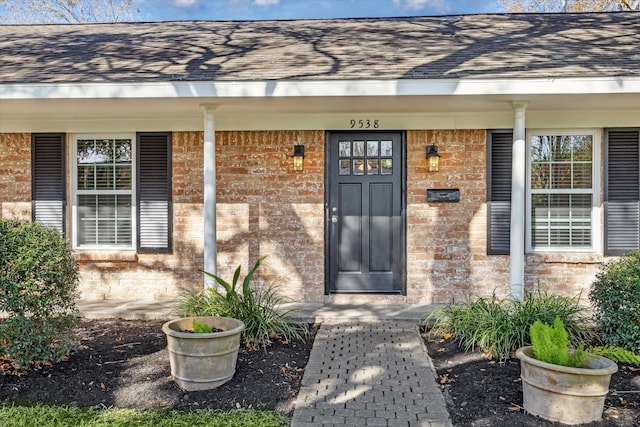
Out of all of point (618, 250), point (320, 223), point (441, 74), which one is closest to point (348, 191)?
point (320, 223)

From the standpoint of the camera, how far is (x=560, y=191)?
5.98m

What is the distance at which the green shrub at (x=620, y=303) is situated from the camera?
3.82 m

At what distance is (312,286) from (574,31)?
4.78 metres

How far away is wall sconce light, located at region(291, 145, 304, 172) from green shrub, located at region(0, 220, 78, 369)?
2.92 m

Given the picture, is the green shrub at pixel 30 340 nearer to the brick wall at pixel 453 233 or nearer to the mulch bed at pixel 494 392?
the mulch bed at pixel 494 392

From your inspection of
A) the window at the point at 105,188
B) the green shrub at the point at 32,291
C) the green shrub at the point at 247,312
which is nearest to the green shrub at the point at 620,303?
the green shrub at the point at 247,312

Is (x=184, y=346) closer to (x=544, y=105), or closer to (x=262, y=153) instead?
(x=262, y=153)

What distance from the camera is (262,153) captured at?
614cm

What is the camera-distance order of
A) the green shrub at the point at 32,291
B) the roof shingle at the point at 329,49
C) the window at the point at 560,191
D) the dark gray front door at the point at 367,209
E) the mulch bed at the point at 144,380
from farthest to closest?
1. the dark gray front door at the point at 367,209
2. the window at the point at 560,191
3. the roof shingle at the point at 329,49
4. the green shrub at the point at 32,291
5. the mulch bed at the point at 144,380

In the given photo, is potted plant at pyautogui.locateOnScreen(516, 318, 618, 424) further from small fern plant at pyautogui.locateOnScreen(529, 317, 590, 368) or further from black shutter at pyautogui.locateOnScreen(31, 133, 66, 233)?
black shutter at pyautogui.locateOnScreen(31, 133, 66, 233)

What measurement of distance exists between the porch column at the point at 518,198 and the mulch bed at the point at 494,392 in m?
1.27

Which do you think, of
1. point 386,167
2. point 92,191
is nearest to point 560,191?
point 386,167

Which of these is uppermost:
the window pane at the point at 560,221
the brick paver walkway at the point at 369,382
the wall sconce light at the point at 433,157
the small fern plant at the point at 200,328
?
the wall sconce light at the point at 433,157

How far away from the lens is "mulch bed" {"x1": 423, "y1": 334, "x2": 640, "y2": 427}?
118 inches
